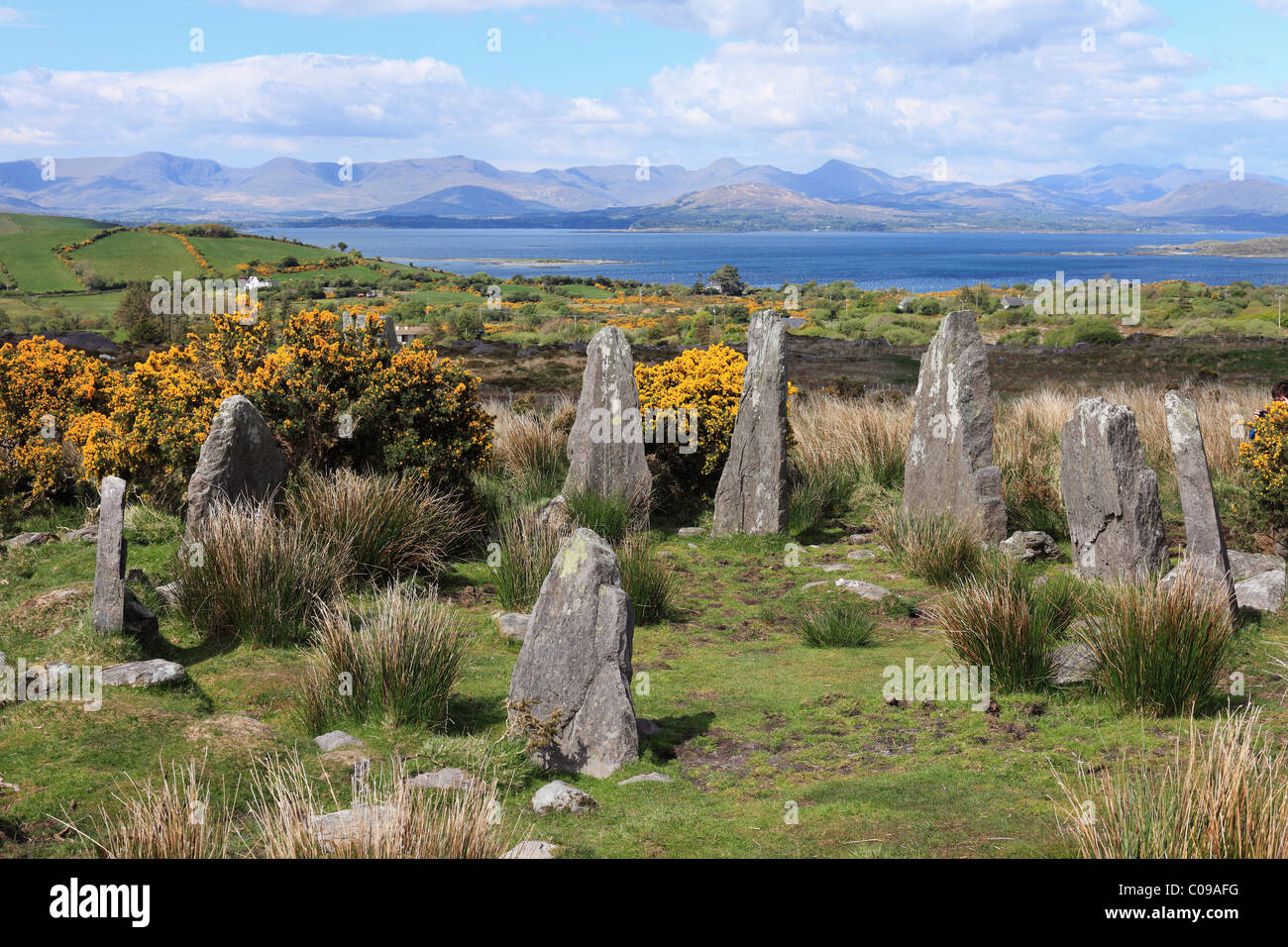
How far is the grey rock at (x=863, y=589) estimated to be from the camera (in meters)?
11.0

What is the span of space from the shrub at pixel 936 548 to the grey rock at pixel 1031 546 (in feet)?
1.64

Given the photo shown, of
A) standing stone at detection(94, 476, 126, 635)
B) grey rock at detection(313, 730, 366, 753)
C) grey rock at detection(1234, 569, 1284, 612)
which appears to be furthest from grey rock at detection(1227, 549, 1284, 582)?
standing stone at detection(94, 476, 126, 635)

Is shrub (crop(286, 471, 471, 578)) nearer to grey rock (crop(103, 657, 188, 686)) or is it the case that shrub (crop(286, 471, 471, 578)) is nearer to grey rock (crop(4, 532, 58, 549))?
grey rock (crop(103, 657, 188, 686))

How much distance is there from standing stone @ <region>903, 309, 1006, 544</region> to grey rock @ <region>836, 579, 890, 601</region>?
70.6 inches

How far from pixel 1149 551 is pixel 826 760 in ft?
16.2

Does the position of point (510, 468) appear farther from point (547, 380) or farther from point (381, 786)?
point (547, 380)

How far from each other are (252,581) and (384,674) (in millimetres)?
2687

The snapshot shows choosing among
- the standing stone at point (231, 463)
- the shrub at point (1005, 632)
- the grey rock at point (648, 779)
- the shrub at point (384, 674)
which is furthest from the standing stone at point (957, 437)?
the standing stone at point (231, 463)

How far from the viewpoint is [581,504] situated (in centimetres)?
1306

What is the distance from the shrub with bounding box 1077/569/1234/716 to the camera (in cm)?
712

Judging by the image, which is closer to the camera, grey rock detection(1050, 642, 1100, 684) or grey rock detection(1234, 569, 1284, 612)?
grey rock detection(1050, 642, 1100, 684)

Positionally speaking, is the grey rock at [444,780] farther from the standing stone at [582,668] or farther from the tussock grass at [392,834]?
the tussock grass at [392,834]

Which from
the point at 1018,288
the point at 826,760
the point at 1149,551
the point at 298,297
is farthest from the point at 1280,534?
the point at 1018,288

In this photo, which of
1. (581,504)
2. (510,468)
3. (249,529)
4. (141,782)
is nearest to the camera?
(141,782)
